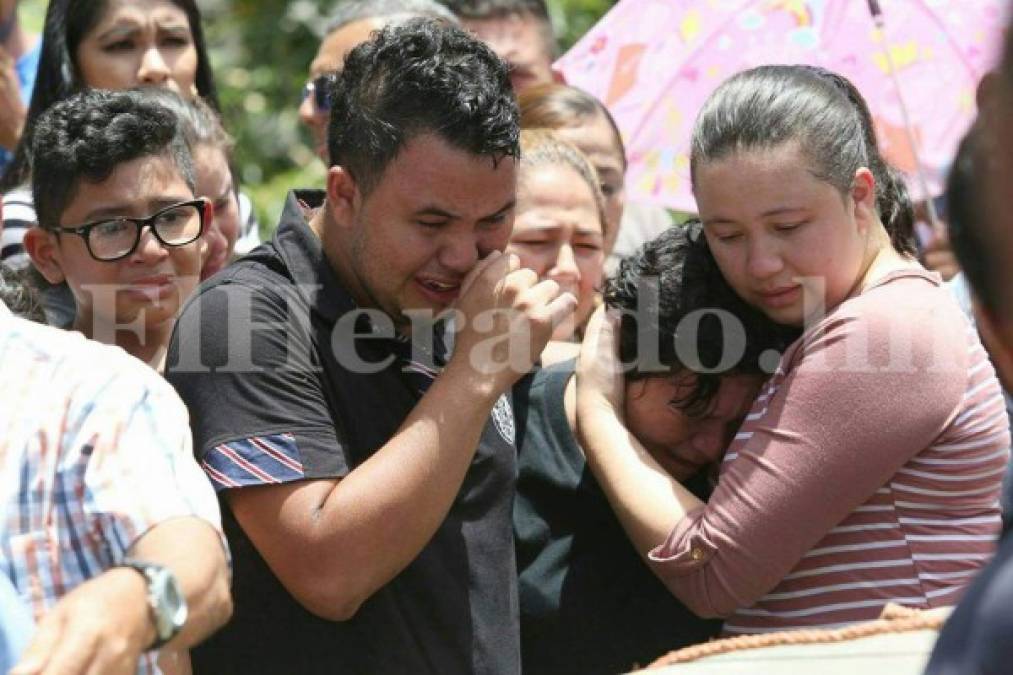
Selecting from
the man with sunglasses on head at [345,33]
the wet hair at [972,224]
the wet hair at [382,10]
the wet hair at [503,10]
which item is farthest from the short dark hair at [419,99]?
the wet hair at [503,10]

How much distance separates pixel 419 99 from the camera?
2.82 m

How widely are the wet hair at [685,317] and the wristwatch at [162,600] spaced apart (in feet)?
4.18

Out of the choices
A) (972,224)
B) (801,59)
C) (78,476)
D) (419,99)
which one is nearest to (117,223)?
(419,99)

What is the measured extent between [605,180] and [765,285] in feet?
4.65

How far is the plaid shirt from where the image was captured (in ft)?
6.74

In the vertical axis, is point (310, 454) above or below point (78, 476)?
below

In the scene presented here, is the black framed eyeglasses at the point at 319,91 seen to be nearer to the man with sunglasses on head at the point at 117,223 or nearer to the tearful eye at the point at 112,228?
the man with sunglasses on head at the point at 117,223

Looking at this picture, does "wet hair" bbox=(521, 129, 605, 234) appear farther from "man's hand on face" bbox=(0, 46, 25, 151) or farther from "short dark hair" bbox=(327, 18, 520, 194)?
"man's hand on face" bbox=(0, 46, 25, 151)

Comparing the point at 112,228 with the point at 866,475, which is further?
the point at 112,228

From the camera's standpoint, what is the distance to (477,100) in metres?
2.82

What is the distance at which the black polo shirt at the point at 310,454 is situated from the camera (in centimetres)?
260

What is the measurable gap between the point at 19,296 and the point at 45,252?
19 centimetres

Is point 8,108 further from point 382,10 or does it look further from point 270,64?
point 270,64

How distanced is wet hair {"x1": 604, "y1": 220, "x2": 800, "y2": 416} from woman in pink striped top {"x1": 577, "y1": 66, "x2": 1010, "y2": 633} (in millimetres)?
73
